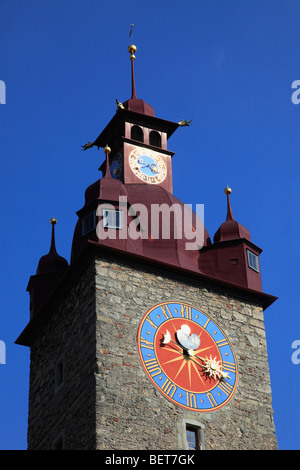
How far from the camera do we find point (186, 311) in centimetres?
3128

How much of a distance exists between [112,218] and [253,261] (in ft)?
13.8

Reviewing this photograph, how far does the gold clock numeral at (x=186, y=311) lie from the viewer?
31.2m

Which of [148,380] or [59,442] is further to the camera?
[59,442]

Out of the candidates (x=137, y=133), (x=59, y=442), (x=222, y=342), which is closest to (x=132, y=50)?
(x=137, y=133)

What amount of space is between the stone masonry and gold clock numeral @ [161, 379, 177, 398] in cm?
32

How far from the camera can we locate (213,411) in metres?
29.9

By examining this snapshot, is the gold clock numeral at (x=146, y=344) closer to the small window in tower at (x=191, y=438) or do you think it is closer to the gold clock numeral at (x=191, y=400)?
the gold clock numeral at (x=191, y=400)

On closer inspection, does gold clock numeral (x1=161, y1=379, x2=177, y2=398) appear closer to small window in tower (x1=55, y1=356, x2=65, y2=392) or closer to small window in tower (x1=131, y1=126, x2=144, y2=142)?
small window in tower (x1=55, y1=356, x2=65, y2=392)

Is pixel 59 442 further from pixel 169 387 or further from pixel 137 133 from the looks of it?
pixel 137 133

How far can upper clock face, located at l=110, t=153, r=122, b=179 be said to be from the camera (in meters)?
35.5

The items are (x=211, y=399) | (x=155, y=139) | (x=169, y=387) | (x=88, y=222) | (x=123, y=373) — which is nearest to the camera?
(x=123, y=373)

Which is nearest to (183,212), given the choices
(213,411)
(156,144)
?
(156,144)

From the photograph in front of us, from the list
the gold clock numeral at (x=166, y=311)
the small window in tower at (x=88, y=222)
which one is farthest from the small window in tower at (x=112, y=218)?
the gold clock numeral at (x=166, y=311)

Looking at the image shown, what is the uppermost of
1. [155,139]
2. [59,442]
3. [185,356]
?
[155,139]
